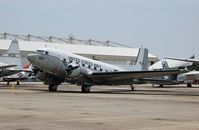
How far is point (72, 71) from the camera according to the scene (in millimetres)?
42406

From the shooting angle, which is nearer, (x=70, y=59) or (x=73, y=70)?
(x=73, y=70)

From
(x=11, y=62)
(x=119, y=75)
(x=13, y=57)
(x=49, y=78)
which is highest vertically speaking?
(x=13, y=57)

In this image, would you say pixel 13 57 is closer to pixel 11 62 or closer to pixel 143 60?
pixel 11 62

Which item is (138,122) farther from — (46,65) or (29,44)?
(29,44)

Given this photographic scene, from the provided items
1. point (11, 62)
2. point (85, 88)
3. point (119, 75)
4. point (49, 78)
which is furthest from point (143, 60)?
point (11, 62)

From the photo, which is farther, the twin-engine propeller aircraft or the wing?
the wing

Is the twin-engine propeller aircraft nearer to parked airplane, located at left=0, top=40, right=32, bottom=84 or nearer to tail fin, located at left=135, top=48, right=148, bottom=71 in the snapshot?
tail fin, located at left=135, top=48, right=148, bottom=71

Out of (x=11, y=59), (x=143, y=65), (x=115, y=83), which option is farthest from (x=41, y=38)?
(x=115, y=83)

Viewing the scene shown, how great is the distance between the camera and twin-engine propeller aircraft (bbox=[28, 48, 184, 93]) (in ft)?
138

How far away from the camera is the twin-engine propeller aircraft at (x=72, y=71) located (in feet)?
138

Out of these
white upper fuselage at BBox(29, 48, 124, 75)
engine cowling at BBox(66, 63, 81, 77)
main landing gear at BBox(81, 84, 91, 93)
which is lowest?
main landing gear at BBox(81, 84, 91, 93)

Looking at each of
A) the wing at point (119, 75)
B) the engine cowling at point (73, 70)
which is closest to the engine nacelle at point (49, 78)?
the engine cowling at point (73, 70)

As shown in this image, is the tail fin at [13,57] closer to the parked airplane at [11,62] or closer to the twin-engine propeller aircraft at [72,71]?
the parked airplane at [11,62]

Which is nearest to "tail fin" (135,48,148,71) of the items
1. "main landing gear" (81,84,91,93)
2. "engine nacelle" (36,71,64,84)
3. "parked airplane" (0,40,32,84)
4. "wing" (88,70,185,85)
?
"wing" (88,70,185,85)
